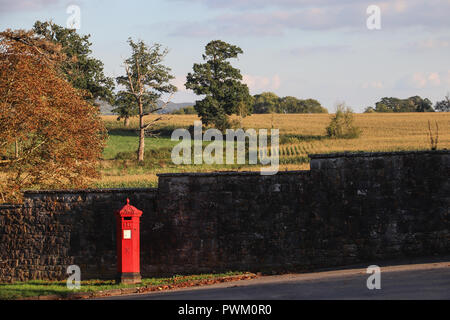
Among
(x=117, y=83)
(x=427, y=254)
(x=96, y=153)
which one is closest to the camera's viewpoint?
(x=427, y=254)

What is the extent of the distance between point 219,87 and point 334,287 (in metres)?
61.3

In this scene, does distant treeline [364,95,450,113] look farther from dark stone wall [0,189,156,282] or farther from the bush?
dark stone wall [0,189,156,282]

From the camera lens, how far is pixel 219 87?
7256 centimetres

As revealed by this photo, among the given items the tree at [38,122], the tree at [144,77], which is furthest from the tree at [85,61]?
the tree at [38,122]

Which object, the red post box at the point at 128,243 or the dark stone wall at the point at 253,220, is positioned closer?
the red post box at the point at 128,243

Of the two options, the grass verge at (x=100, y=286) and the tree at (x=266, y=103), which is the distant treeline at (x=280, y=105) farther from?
the grass verge at (x=100, y=286)

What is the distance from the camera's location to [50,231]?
17172 mm

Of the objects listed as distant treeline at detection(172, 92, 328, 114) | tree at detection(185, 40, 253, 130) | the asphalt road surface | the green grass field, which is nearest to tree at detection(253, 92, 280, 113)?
distant treeline at detection(172, 92, 328, 114)

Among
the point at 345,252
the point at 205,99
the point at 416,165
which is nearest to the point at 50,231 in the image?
the point at 345,252

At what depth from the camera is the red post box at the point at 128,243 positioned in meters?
15.1

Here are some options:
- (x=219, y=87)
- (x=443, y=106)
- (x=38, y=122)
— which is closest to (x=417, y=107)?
(x=443, y=106)

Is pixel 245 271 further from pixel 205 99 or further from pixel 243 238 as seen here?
pixel 205 99

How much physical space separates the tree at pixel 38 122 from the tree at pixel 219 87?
46185 millimetres

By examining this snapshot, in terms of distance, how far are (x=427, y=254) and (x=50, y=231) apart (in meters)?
10.4
